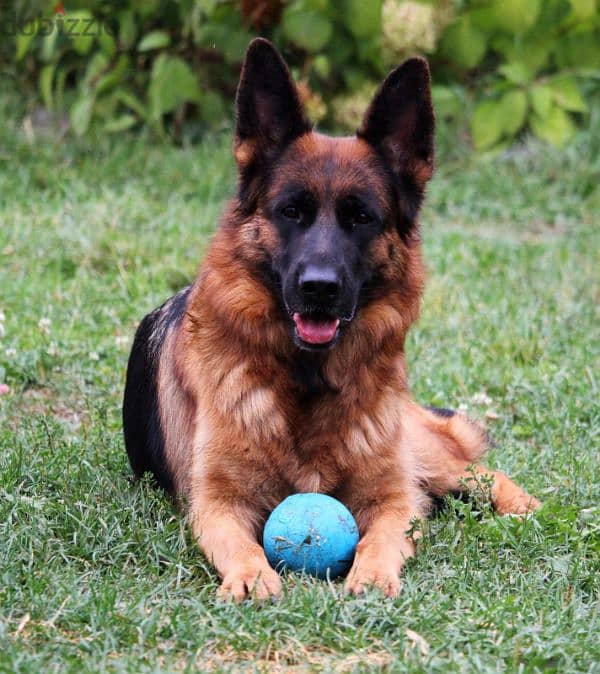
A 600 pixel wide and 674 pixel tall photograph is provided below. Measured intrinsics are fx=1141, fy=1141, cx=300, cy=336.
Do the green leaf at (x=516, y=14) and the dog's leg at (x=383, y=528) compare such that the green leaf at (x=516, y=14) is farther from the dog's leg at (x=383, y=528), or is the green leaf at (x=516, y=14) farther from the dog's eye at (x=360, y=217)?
the dog's leg at (x=383, y=528)

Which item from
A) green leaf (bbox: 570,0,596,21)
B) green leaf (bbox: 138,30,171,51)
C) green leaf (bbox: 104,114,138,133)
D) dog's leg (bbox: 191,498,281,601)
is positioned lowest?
dog's leg (bbox: 191,498,281,601)

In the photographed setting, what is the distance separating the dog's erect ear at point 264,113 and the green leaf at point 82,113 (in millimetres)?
5449

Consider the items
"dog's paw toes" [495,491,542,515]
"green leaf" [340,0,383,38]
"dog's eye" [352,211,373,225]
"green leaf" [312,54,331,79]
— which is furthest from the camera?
"green leaf" [312,54,331,79]

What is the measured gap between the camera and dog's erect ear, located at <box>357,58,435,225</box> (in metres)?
4.20

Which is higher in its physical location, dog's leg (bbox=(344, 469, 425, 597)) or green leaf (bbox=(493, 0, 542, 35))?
green leaf (bbox=(493, 0, 542, 35))

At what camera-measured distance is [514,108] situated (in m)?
9.55

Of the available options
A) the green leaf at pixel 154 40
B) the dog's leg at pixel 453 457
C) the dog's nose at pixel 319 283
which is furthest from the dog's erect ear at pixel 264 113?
the green leaf at pixel 154 40

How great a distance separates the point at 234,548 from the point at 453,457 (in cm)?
142

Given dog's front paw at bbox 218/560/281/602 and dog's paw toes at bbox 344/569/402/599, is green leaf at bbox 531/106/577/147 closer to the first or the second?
dog's paw toes at bbox 344/569/402/599

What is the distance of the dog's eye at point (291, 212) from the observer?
4.07 metres

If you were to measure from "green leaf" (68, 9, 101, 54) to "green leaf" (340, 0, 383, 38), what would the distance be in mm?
2109

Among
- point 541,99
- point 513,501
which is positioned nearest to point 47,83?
point 541,99

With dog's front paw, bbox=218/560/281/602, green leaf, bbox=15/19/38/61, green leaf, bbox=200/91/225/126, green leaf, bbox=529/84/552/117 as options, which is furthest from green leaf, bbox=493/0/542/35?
dog's front paw, bbox=218/560/281/602

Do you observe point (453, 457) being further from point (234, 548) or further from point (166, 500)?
point (234, 548)
